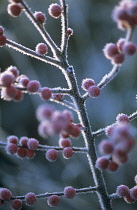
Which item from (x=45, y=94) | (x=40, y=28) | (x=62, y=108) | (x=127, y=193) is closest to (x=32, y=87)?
(x=45, y=94)

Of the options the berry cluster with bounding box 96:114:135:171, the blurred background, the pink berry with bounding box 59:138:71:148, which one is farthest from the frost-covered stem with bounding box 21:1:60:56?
the blurred background

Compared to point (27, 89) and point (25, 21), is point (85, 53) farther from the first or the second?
point (27, 89)

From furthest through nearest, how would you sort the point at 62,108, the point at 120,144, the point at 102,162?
the point at 62,108 → the point at 102,162 → the point at 120,144

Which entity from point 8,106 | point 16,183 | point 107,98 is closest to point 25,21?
point 8,106

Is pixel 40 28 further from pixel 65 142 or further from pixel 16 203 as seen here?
pixel 16 203

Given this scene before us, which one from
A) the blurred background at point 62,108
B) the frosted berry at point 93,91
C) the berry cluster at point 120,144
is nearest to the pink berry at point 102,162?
the berry cluster at point 120,144

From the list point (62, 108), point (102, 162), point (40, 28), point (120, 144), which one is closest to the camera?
point (120, 144)

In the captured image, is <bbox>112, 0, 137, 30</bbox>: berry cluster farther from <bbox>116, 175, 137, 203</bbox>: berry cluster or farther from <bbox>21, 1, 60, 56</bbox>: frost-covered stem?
<bbox>116, 175, 137, 203</bbox>: berry cluster
